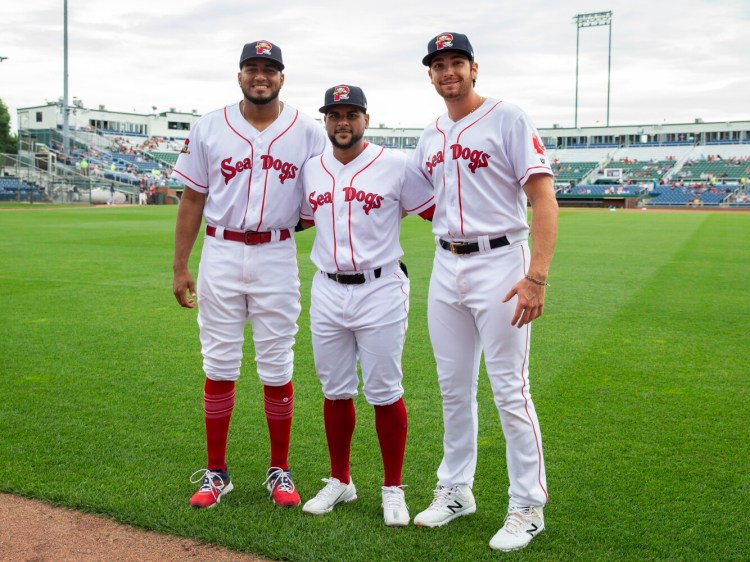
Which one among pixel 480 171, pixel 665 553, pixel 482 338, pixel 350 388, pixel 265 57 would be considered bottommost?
pixel 665 553

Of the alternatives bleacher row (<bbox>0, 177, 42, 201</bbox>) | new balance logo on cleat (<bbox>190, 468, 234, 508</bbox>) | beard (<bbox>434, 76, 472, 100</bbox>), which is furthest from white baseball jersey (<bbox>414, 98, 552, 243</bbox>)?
bleacher row (<bbox>0, 177, 42, 201</bbox>)

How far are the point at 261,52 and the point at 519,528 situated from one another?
2.53 meters

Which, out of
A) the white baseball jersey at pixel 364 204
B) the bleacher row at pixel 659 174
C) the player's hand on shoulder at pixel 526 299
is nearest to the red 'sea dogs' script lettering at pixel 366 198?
the white baseball jersey at pixel 364 204

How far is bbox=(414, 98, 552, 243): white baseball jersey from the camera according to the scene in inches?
122

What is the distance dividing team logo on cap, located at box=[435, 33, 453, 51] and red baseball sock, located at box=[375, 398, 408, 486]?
1.67m

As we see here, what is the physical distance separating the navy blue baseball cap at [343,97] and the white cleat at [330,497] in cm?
182

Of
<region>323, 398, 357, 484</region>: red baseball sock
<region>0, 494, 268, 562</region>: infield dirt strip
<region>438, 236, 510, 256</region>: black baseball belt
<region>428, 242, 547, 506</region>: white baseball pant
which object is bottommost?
<region>0, 494, 268, 562</region>: infield dirt strip

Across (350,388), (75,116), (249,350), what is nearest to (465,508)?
(350,388)

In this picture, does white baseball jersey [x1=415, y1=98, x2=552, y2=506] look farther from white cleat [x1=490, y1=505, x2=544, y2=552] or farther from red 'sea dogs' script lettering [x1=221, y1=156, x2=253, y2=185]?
red 'sea dogs' script lettering [x1=221, y1=156, x2=253, y2=185]

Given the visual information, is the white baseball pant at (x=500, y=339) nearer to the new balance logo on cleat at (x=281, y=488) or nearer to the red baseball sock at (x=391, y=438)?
the red baseball sock at (x=391, y=438)

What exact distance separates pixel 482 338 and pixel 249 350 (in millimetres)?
3636

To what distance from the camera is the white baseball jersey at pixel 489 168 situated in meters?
3.10

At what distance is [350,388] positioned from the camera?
353cm

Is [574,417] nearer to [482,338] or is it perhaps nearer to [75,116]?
[482,338]
